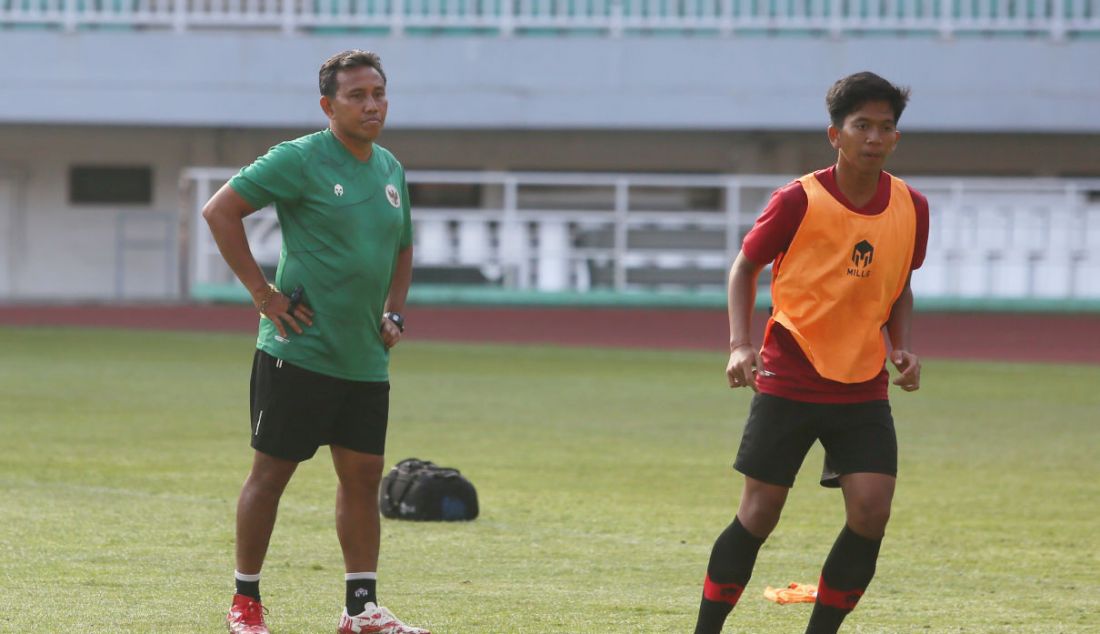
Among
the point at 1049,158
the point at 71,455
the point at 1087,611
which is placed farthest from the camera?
the point at 1049,158

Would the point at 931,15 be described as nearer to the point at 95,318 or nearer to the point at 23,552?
the point at 95,318

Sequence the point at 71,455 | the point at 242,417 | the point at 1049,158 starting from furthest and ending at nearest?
1. the point at 1049,158
2. the point at 242,417
3. the point at 71,455

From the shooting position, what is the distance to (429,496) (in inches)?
340

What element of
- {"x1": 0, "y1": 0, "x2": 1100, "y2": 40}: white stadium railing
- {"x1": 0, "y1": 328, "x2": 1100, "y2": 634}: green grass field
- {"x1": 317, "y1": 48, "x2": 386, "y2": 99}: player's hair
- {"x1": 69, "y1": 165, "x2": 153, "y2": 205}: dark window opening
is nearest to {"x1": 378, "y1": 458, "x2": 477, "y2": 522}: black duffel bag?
{"x1": 0, "y1": 328, "x2": 1100, "y2": 634}: green grass field

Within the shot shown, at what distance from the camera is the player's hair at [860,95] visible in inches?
208

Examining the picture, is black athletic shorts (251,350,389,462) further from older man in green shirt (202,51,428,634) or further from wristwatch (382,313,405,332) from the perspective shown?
wristwatch (382,313,405,332)

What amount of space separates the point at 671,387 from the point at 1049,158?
1678 centimetres

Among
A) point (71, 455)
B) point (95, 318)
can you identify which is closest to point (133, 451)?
point (71, 455)

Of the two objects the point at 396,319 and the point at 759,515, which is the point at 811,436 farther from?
the point at 396,319

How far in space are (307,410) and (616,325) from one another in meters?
21.0

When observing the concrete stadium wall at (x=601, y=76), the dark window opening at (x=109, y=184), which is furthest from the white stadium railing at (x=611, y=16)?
the dark window opening at (x=109, y=184)

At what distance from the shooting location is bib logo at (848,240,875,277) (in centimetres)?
531

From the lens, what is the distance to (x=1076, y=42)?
2959 cm

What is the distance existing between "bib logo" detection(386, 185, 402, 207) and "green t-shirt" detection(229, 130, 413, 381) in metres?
0.02
